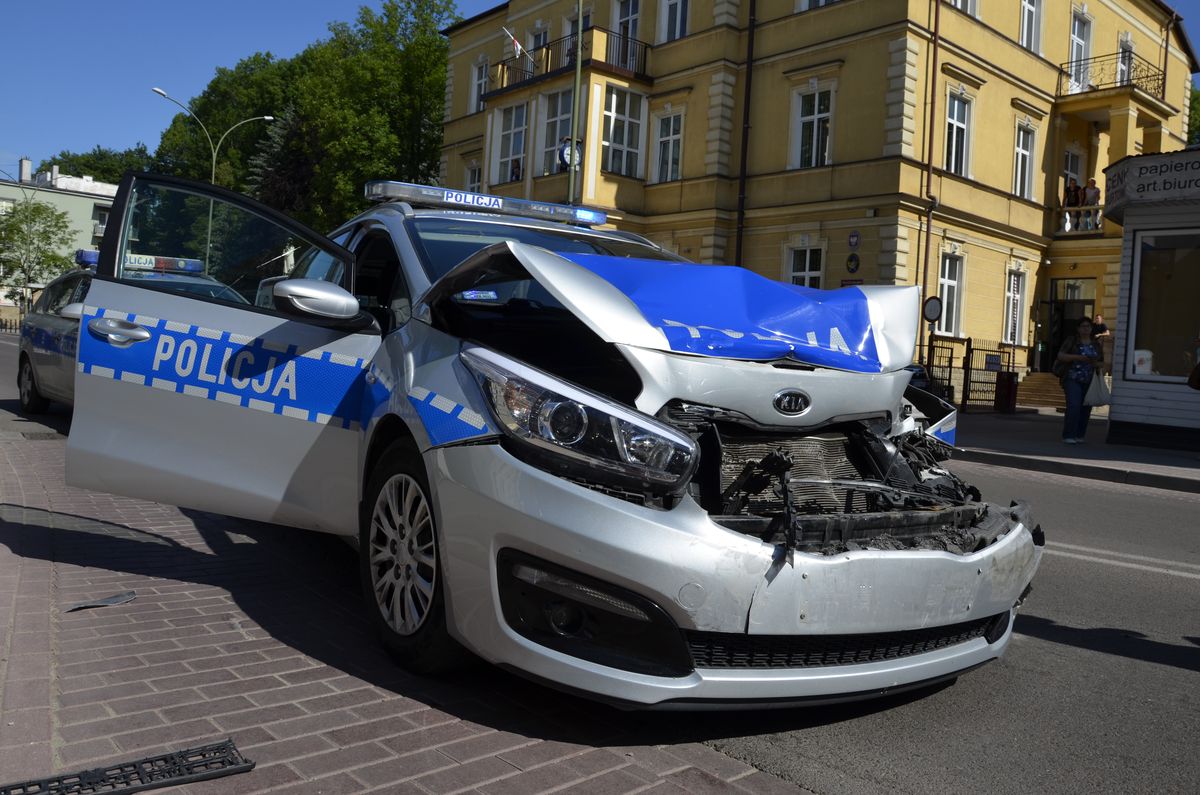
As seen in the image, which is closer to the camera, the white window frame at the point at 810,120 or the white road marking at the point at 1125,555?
the white road marking at the point at 1125,555

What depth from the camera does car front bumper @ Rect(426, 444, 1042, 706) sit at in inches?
111

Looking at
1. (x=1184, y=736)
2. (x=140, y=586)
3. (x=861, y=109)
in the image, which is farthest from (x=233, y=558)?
(x=861, y=109)

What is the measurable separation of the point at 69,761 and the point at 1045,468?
Answer: 12.4 meters

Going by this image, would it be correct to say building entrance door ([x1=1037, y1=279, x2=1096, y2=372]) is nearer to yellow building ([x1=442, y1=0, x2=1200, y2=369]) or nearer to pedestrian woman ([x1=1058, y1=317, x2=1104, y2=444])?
yellow building ([x1=442, y1=0, x2=1200, y2=369])

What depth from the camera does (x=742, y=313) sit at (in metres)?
3.64

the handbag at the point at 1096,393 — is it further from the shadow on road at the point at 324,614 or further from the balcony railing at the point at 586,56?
the balcony railing at the point at 586,56

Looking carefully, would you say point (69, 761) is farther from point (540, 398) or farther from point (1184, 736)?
point (1184, 736)

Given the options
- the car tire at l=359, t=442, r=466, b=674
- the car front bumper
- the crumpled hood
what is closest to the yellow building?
the crumpled hood

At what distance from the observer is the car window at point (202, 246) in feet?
15.0

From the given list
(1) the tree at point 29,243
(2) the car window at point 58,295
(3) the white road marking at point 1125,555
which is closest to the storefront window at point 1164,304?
(3) the white road marking at point 1125,555

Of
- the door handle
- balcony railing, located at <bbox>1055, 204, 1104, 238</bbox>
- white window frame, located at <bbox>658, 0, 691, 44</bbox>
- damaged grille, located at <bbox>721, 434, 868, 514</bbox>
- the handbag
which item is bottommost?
damaged grille, located at <bbox>721, 434, 868, 514</bbox>

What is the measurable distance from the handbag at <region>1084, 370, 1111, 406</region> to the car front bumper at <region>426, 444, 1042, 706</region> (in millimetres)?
13545

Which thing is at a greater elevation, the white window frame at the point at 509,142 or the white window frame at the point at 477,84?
the white window frame at the point at 477,84

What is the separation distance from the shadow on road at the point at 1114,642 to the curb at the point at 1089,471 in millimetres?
7424
